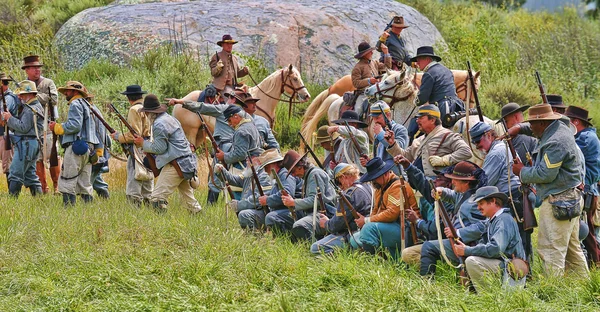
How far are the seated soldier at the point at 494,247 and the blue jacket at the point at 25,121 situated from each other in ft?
25.3

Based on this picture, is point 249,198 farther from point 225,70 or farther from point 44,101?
point 225,70

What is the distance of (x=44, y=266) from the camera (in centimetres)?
1034

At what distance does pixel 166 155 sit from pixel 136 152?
2.28 ft

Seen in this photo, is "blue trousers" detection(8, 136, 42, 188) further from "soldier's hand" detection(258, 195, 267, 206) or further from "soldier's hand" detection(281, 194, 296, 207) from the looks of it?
"soldier's hand" detection(281, 194, 296, 207)

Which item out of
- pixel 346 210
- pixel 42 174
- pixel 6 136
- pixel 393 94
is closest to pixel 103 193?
pixel 42 174

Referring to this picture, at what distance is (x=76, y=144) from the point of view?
1376cm

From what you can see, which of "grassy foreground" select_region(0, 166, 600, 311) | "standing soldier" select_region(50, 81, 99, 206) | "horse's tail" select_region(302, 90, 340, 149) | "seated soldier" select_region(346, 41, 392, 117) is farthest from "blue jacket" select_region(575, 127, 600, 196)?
"horse's tail" select_region(302, 90, 340, 149)

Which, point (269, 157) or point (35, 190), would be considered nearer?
point (269, 157)

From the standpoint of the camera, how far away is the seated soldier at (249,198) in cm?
1242

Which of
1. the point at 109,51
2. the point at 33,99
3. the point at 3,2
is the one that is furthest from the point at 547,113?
the point at 3,2

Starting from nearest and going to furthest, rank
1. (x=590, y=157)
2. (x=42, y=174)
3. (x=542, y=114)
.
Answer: (x=542, y=114) < (x=590, y=157) < (x=42, y=174)

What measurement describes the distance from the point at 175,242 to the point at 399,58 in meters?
7.06

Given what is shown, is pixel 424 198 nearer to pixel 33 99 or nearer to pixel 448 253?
pixel 448 253

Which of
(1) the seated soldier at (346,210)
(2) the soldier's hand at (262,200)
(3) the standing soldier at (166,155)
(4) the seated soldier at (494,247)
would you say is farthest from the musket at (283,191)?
(4) the seated soldier at (494,247)
